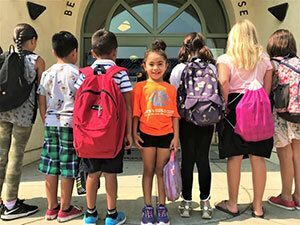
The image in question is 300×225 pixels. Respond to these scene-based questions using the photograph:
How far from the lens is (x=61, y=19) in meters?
7.34

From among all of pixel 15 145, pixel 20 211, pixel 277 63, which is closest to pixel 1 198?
pixel 20 211

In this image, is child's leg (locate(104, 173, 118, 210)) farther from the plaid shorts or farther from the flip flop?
the flip flop

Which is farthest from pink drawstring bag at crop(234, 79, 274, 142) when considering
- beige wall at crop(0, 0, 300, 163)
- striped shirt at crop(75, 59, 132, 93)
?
beige wall at crop(0, 0, 300, 163)

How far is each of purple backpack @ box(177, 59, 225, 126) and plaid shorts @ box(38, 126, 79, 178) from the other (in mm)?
1141

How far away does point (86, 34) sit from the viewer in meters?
7.82

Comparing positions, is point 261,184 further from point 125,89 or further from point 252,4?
point 252,4

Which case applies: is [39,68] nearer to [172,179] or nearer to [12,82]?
[12,82]

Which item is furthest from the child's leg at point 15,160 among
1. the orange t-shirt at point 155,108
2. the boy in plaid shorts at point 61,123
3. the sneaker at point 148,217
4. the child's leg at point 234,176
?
the child's leg at point 234,176

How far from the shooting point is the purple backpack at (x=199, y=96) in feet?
10.9

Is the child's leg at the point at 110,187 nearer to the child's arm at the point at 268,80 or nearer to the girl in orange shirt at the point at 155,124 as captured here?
the girl in orange shirt at the point at 155,124

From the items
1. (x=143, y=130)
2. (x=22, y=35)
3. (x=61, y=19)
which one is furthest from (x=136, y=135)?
(x=61, y=19)

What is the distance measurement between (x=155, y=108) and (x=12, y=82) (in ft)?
4.73

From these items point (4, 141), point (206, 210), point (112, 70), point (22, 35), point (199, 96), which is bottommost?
point (206, 210)

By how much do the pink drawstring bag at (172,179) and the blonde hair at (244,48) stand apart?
117cm
